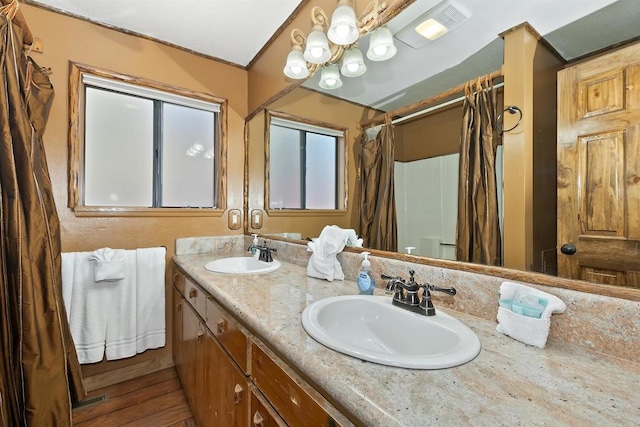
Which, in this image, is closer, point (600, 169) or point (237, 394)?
point (600, 169)

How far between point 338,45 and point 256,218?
1318 mm

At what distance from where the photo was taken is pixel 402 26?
42.7 inches

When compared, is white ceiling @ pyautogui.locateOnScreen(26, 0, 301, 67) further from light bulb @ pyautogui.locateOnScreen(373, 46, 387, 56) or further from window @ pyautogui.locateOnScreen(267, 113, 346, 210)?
light bulb @ pyautogui.locateOnScreen(373, 46, 387, 56)

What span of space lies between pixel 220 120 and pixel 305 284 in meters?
1.58

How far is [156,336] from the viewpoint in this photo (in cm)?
186

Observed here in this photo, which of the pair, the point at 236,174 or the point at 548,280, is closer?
the point at 548,280

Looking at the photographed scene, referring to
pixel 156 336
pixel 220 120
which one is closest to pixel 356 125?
pixel 220 120

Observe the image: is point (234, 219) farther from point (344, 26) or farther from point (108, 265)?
point (344, 26)

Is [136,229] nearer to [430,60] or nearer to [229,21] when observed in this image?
[229,21]

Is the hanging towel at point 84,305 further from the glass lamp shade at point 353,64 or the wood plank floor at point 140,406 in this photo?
the glass lamp shade at point 353,64

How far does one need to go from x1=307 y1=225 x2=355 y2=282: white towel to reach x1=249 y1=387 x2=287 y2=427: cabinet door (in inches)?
21.6

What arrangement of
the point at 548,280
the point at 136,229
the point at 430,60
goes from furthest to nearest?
the point at 136,229, the point at 430,60, the point at 548,280

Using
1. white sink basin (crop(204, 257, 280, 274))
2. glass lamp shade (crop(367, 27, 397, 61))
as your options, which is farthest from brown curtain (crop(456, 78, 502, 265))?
white sink basin (crop(204, 257, 280, 274))

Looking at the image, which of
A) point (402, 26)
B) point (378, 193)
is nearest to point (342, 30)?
point (402, 26)
